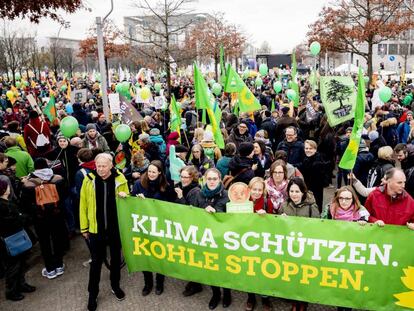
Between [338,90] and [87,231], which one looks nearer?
[87,231]

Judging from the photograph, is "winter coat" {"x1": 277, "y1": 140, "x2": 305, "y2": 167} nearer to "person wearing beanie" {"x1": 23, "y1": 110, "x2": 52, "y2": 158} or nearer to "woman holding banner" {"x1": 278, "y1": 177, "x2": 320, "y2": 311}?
"woman holding banner" {"x1": 278, "y1": 177, "x2": 320, "y2": 311}

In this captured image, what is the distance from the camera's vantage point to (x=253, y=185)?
191 inches

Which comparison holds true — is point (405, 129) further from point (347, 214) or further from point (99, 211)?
point (99, 211)

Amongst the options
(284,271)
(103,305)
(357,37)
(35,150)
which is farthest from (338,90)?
(357,37)

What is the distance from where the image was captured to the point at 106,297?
5.20m

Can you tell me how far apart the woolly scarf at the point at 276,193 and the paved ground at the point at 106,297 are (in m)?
1.17

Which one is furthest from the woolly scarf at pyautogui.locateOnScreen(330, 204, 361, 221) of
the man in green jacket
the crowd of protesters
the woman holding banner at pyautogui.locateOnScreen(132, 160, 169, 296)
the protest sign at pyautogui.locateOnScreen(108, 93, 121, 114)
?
the protest sign at pyautogui.locateOnScreen(108, 93, 121, 114)

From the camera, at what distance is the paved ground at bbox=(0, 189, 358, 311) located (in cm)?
496

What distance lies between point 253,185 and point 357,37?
2168 centimetres

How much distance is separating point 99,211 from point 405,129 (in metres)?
8.33

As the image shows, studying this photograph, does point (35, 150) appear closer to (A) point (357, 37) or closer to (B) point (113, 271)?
(B) point (113, 271)

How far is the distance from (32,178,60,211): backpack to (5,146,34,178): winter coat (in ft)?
5.02

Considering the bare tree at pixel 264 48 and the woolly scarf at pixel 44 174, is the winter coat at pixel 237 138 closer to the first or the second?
the woolly scarf at pixel 44 174

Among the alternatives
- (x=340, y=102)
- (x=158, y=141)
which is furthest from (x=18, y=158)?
(x=340, y=102)
